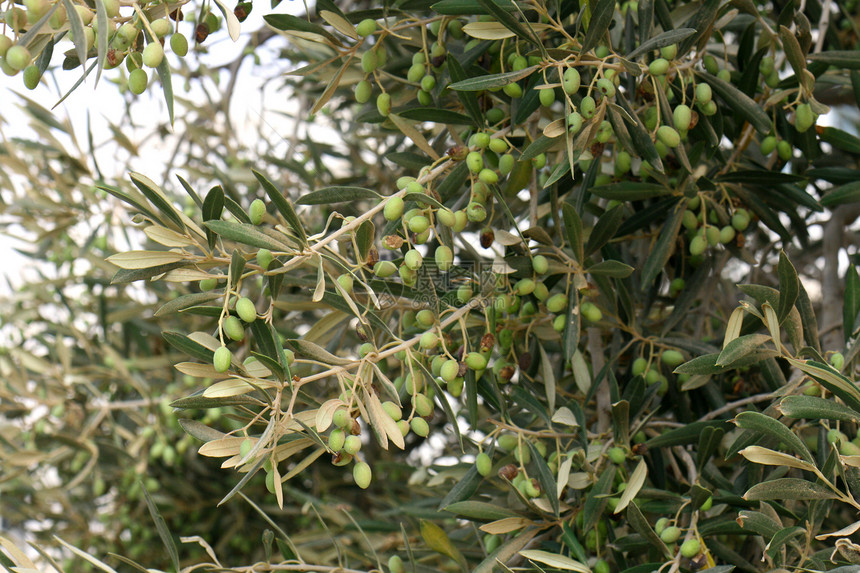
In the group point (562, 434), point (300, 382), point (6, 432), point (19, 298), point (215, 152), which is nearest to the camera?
point (300, 382)

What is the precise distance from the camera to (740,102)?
1145 mm

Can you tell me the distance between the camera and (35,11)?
2.60 ft

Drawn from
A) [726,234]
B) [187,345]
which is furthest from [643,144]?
[187,345]

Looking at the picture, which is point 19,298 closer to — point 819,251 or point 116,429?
point 116,429

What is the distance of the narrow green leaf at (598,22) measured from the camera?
94cm

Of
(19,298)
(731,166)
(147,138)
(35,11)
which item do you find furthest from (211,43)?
(731,166)

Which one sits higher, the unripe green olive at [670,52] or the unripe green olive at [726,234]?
the unripe green olive at [670,52]

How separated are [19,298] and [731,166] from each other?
222 centimetres

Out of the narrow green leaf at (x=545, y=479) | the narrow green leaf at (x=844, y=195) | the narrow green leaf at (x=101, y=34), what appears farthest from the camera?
the narrow green leaf at (x=844, y=195)

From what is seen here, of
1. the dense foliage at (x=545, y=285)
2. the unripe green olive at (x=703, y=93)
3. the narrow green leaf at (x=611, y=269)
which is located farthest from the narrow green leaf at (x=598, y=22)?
the narrow green leaf at (x=611, y=269)

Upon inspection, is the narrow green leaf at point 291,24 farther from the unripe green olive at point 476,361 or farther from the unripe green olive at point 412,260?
the unripe green olive at point 476,361

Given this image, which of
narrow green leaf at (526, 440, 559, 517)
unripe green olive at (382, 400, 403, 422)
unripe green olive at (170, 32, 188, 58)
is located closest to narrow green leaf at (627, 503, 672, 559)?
narrow green leaf at (526, 440, 559, 517)

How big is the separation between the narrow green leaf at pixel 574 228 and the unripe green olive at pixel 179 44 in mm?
583

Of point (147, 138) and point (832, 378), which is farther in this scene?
point (147, 138)
